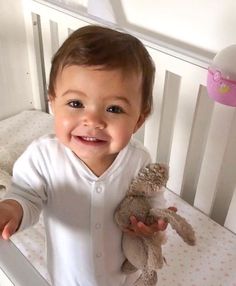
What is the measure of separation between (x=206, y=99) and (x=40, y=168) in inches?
20.9

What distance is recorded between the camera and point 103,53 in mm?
558

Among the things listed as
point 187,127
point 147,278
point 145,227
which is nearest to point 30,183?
point 145,227

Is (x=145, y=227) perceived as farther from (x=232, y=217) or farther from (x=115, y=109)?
(x=232, y=217)

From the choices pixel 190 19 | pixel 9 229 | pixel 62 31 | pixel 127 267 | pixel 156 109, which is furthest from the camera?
pixel 62 31

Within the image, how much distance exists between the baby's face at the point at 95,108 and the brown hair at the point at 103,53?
0.4 inches

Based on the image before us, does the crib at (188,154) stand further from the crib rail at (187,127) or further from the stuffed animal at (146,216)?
the stuffed animal at (146,216)

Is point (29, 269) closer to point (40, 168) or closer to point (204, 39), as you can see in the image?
point (40, 168)

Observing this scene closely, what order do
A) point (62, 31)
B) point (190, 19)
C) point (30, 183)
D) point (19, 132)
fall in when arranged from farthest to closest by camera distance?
1. point (19, 132)
2. point (62, 31)
3. point (190, 19)
4. point (30, 183)

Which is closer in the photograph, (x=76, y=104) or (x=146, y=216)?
(x=76, y=104)

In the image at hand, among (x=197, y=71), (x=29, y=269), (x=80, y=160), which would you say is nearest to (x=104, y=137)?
(x=80, y=160)

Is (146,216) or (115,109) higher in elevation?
(115,109)

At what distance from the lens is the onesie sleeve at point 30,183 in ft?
2.07

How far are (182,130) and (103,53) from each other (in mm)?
544

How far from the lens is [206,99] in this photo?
1.02 metres
